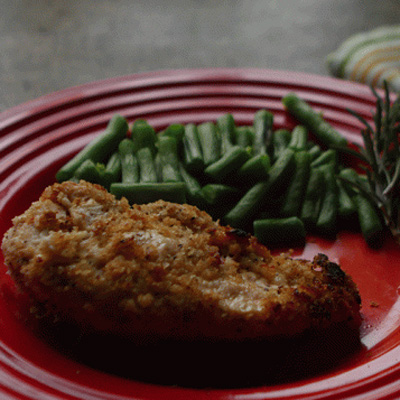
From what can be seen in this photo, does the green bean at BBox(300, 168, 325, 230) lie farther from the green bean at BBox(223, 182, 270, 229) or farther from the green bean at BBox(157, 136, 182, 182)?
the green bean at BBox(157, 136, 182, 182)

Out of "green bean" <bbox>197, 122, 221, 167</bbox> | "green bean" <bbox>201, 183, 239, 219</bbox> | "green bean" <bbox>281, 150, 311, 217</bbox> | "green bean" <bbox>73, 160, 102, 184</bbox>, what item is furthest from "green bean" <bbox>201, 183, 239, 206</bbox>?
"green bean" <bbox>73, 160, 102, 184</bbox>

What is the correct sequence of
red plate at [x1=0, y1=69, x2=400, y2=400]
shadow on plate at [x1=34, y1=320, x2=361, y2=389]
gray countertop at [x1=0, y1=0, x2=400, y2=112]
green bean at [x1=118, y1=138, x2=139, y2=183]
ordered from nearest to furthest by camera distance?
red plate at [x1=0, y1=69, x2=400, y2=400] < shadow on plate at [x1=34, y1=320, x2=361, y2=389] < green bean at [x1=118, y1=138, x2=139, y2=183] < gray countertop at [x1=0, y1=0, x2=400, y2=112]

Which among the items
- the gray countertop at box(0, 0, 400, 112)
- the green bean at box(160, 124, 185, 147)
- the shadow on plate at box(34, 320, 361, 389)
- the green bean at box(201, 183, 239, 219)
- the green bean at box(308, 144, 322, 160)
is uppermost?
the gray countertop at box(0, 0, 400, 112)

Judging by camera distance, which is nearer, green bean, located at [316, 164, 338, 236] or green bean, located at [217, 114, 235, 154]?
green bean, located at [316, 164, 338, 236]

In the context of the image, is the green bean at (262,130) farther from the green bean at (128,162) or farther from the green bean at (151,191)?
the green bean at (128,162)

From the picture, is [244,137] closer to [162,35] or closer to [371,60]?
[371,60]

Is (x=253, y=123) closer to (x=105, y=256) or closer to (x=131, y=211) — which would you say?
(x=131, y=211)

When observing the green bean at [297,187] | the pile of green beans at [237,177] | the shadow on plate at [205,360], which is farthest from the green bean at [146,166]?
the shadow on plate at [205,360]
